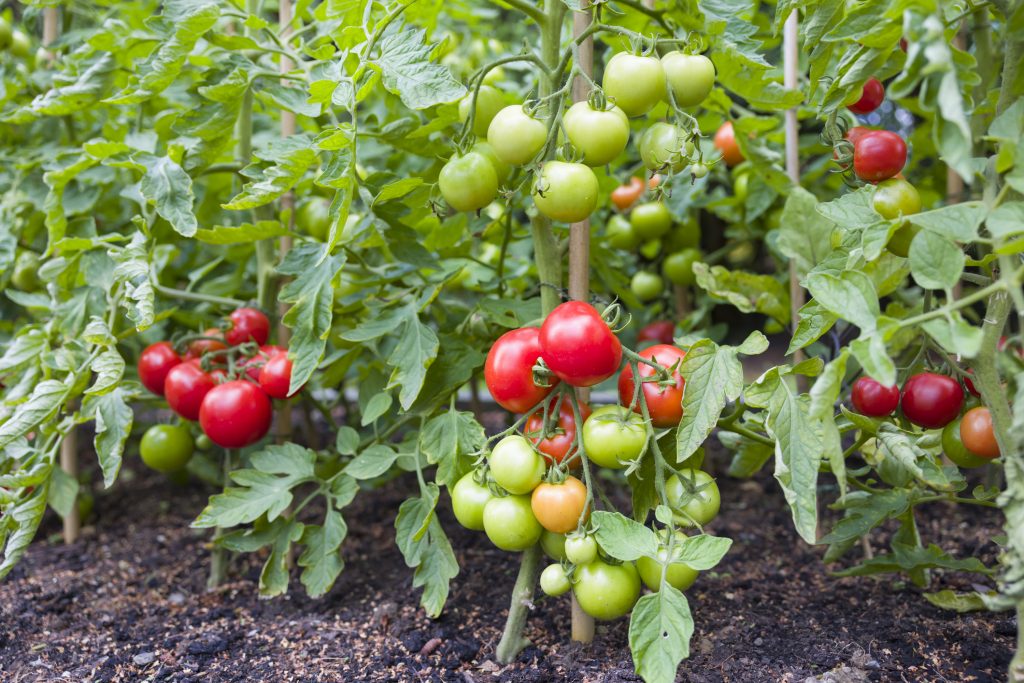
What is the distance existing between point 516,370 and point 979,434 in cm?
55

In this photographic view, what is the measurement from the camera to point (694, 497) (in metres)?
0.91

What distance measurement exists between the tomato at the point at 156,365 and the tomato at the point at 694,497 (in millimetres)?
862

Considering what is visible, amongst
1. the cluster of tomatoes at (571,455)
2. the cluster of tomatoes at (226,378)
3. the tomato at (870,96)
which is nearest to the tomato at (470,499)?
the cluster of tomatoes at (571,455)

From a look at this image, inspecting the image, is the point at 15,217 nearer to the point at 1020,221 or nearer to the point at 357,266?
the point at 357,266

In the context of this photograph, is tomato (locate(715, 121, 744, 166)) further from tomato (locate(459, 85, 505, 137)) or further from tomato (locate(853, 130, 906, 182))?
tomato (locate(459, 85, 505, 137))

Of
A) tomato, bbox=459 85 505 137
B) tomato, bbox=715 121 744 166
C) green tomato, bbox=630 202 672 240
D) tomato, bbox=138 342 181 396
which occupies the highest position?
tomato, bbox=459 85 505 137

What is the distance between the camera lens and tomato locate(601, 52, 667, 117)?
882 mm

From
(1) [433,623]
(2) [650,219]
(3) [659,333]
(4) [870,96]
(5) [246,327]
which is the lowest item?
(1) [433,623]

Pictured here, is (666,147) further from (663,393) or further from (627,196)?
(627,196)

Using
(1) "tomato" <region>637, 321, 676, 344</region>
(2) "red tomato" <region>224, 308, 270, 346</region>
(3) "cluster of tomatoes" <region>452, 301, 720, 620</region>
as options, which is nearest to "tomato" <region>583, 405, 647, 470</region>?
(3) "cluster of tomatoes" <region>452, 301, 720, 620</region>

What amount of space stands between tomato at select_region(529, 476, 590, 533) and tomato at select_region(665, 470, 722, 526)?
111 mm

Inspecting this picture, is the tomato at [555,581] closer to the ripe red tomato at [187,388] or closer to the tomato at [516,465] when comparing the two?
the tomato at [516,465]

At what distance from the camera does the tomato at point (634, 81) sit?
2.89 feet

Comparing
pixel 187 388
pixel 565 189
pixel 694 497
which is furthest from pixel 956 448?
pixel 187 388
